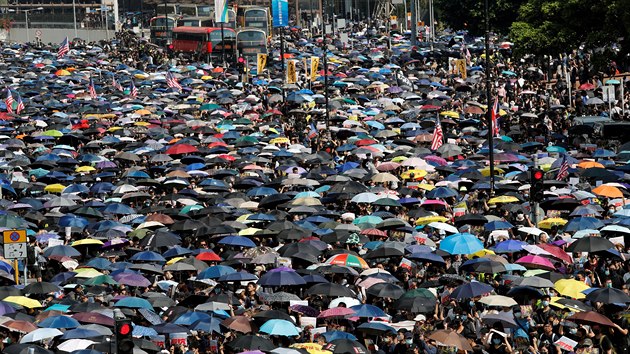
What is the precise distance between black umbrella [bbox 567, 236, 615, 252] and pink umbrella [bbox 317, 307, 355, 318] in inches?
214

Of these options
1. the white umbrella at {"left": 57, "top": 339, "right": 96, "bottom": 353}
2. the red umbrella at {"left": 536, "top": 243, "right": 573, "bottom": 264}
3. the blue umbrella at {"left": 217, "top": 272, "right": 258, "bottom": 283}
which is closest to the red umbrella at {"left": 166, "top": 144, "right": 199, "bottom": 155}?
the blue umbrella at {"left": 217, "top": 272, "right": 258, "bottom": 283}

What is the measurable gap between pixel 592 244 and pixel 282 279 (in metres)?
5.64

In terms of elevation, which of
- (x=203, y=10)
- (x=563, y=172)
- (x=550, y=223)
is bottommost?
(x=550, y=223)

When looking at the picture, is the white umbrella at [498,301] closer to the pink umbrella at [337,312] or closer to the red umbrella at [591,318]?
the red umbrella at [591,318]

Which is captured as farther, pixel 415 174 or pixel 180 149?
pixel 180 149

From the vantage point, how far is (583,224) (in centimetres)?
2770

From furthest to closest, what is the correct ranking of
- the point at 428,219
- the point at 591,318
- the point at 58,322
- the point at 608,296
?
the point at 428,219 < the point at 608,296 < the point at 58,322 < the point at 591,318

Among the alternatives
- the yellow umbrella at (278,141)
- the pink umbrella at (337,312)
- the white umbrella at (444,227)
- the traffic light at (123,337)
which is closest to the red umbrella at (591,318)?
the pink umbrella at (337,312)

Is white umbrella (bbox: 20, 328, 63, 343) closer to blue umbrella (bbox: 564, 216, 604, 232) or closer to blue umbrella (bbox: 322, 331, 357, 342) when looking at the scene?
blue umbrella (bbox: 322, 331, 357, 342)

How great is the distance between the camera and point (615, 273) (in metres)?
24.7

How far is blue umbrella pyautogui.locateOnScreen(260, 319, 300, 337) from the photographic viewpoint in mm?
20562

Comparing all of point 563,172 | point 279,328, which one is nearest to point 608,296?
point 279,328

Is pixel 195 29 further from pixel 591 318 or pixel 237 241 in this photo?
pixel 591 318

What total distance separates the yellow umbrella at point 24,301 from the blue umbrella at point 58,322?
190 centimetres
